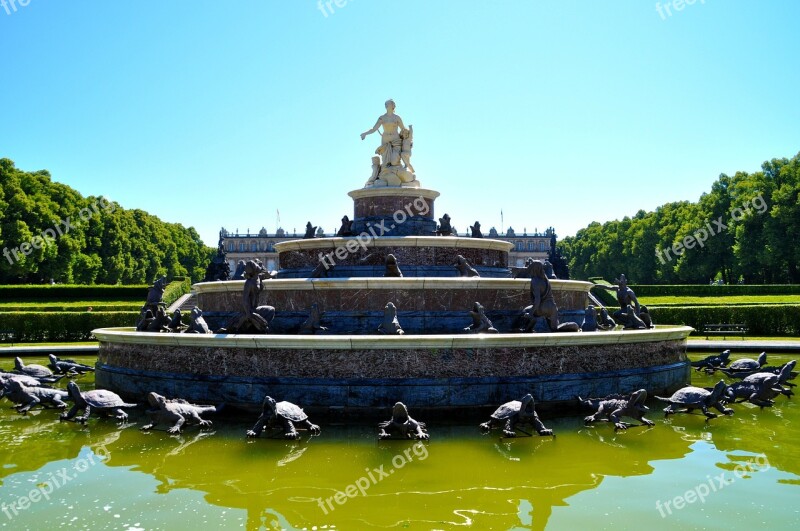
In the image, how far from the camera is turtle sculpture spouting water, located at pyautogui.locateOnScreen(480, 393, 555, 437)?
9.88m

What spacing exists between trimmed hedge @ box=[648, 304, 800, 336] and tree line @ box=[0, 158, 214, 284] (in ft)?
144

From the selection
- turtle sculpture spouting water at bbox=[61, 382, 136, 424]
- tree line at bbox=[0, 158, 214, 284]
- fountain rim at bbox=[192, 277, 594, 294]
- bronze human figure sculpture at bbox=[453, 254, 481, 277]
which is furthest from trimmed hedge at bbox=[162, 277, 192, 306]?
turtle sculpture spouting water at bbox=[61, 382, 136, 424]

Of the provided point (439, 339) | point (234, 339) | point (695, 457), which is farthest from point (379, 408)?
point (695, 457)

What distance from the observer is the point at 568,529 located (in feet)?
21.2

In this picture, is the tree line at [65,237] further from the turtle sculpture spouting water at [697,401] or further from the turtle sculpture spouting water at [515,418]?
the turtle sculpture spouting water at [697,401]

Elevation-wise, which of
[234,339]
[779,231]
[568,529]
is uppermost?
[779,231]

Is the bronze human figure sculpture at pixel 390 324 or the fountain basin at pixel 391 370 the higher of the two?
the bronze human figure sculpture at pixel 390 324

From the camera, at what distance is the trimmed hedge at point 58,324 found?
29.2 meters

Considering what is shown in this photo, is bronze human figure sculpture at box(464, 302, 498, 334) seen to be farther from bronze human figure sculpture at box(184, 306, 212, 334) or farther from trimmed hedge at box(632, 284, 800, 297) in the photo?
trimmed hedge at box(632, 284, 800, 297)

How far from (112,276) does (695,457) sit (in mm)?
70846

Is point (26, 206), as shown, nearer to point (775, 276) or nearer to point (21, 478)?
point (21, 478)
